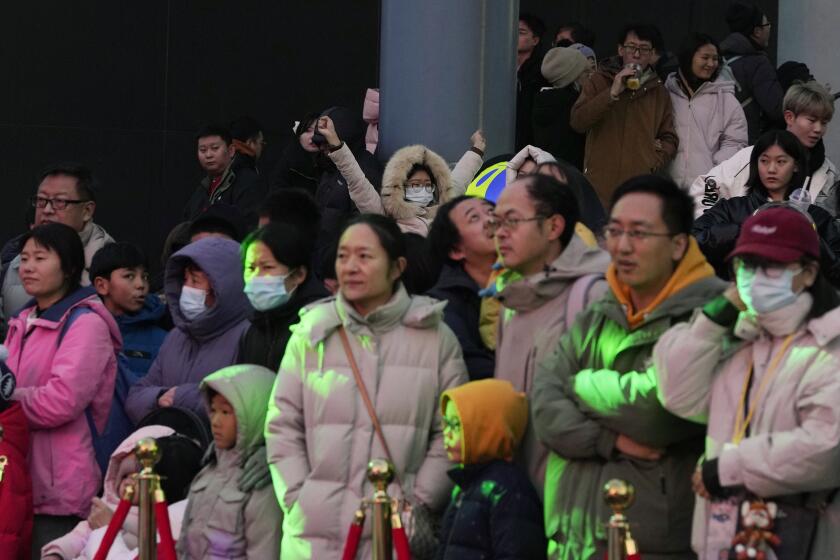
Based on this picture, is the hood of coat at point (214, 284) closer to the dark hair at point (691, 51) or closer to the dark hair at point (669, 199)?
the dark hair at point (669, 199)

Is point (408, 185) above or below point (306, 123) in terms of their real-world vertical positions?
below

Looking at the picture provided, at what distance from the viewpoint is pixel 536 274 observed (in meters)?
8.12

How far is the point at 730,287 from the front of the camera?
7.27 m

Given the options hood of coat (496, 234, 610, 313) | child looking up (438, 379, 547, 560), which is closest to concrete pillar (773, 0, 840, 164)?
hood of coat (496, 234, 610, 313)

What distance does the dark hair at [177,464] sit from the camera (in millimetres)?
9109

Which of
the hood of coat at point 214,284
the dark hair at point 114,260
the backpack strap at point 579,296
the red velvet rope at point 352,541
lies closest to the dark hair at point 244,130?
the dark hair at point 114,260

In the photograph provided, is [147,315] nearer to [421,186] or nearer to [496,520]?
[421,186]

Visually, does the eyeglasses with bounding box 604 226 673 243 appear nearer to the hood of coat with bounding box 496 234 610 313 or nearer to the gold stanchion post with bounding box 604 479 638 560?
the hood of coat with bounding box 496 234 610 313

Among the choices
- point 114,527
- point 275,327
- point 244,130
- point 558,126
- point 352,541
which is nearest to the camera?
point 352,541

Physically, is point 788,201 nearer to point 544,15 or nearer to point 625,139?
point 625,139

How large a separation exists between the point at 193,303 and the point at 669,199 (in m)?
2.85

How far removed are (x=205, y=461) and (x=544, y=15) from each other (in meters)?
9.46

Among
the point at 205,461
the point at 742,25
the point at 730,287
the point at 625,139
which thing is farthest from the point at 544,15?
the point at 730,287

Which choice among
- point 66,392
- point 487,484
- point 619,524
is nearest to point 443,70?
point 66,392
